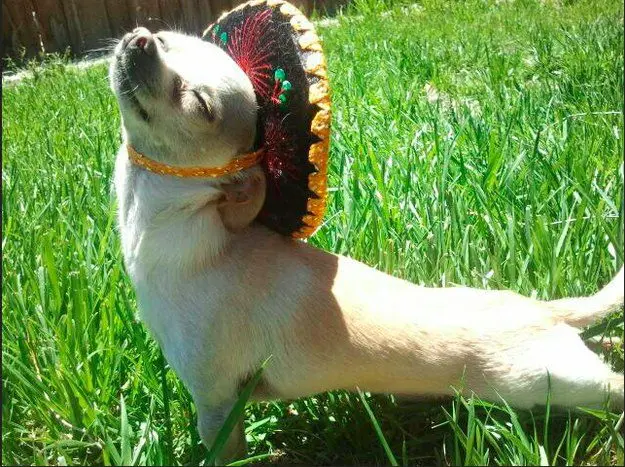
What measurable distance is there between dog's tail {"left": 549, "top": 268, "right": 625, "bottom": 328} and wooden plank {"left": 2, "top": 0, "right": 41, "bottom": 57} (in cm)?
415

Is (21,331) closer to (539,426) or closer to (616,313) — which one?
Answer: (539,426)

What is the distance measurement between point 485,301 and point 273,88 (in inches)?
21.3

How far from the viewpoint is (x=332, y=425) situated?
4.81 feet

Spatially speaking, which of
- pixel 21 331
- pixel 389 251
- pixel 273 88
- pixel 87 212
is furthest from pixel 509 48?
pixel 21 331

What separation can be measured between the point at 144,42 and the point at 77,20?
407 cm

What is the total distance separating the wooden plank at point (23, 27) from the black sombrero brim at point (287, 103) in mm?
3648

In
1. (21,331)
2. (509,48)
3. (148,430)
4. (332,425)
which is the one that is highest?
(509,48)

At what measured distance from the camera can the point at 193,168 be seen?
1.37m

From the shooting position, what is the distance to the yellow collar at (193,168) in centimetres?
136

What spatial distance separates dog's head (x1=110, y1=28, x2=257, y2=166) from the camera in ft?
4.29

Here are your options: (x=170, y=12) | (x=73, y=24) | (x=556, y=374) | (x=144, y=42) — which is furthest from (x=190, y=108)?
(x=73, y=24)

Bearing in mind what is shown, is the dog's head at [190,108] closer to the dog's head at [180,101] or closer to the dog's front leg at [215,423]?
the dog's head at [180,101]

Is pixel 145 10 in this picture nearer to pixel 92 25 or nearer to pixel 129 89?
pixel 92 25

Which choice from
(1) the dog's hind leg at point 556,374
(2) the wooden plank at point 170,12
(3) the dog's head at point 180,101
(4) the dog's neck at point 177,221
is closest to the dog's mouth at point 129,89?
(3) the dog's head at point 180,101
